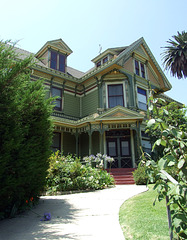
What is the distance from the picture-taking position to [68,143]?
51.1ft

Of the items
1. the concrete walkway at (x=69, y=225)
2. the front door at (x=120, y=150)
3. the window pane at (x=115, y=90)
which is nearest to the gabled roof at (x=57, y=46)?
the window pane at (x=115, y=90)

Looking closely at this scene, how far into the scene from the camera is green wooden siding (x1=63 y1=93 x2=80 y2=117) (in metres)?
16.0

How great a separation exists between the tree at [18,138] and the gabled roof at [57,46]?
13.4m

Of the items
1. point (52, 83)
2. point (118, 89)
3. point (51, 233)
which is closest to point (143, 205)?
point (51, 233)

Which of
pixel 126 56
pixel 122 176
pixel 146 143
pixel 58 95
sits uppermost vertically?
pixel 126 56

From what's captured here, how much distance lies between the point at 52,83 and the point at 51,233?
540 inches

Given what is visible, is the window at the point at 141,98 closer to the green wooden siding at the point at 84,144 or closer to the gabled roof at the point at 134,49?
the gabled roof at the point at 134,49

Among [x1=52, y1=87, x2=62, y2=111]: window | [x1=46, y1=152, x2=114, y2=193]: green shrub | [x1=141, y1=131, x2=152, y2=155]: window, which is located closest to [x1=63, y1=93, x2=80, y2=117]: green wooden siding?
[x1=52, y1=87, x2=62, y2=111]: window

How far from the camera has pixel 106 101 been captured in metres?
15.0

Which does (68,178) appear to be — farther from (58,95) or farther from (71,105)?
(71,105)

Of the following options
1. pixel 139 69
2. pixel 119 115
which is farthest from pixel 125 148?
pixel 139 69

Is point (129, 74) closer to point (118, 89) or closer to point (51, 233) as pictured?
point (118, 89)

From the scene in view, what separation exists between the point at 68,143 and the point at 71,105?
3358mm

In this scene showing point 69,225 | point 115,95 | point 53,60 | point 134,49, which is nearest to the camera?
point 69,225
